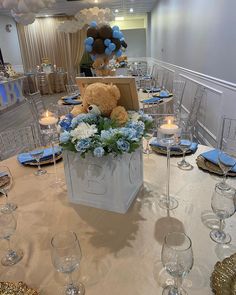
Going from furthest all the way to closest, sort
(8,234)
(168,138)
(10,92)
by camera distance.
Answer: (10,92), (168,138), (8,234)

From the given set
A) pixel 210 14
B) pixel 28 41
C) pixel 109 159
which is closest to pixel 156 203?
pixel 109 159

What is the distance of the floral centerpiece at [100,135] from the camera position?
2.86 ft

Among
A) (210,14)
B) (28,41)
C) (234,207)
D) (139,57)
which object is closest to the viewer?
(234,207)

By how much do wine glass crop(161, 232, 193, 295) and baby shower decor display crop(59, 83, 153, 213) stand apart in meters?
0.34

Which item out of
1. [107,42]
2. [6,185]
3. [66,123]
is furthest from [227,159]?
[6,185]

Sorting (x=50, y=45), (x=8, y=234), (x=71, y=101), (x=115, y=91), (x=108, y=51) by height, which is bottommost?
(x=71, y=101)

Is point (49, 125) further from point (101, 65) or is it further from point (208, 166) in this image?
point (208, 166)

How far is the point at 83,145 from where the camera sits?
872 millimetres

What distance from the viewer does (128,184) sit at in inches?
39.7

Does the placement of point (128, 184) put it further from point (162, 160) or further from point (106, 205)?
point (162, 160)

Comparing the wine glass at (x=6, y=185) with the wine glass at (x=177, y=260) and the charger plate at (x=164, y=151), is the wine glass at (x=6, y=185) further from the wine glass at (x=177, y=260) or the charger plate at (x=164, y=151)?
the charger plate at (x=164, y=151)

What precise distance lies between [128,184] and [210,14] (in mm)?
2988

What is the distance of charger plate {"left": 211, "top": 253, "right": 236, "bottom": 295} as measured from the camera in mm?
625

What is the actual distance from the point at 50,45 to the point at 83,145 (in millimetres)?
10173
